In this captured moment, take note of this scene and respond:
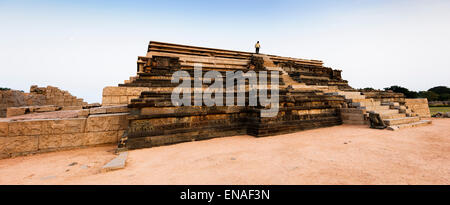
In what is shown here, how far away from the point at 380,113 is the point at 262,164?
6.70 m

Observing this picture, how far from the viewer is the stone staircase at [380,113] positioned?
244 inches

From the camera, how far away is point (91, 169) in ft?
10.5

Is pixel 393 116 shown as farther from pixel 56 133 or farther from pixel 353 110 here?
pixel 56 133

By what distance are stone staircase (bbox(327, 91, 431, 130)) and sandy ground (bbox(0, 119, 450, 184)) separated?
1629mm

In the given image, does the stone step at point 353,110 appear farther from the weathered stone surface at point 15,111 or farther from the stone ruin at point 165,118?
the weathered stone surface at point 15,111

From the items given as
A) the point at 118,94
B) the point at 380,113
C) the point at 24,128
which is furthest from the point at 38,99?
the point at 380,113

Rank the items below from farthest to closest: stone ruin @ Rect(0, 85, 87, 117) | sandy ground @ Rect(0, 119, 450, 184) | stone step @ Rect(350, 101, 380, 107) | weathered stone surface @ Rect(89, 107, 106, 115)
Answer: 1. stone ruin @ Rect(0, 85, 87, 117)
2. stone step @ Rect(350, 101, 380, 107)
3. weathered stone surface @ Rect(89, 107, 106, 115)
4. sandy ground @ Rect(0, 119, 450, 184)

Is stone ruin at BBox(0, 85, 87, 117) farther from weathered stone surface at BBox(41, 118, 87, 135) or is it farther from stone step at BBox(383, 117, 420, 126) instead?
stone step at BBox(383, 117, 420, 126)

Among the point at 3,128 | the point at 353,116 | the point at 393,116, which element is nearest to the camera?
the point at 3,128

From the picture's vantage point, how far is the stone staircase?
620cm

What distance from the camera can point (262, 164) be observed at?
9.75ft

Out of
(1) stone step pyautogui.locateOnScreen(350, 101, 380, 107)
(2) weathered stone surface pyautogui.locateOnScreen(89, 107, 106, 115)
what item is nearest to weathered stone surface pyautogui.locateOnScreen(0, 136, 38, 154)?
(2) weathered stone surface pyautogui.locateOnScreen(89, 107, 106, 115)
